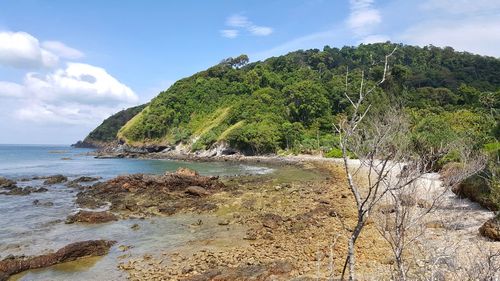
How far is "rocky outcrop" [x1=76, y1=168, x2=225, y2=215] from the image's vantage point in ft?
75.9

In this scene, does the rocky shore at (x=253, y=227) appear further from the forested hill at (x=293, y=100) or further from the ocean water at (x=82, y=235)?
the forested hill at (x=293, y=100)

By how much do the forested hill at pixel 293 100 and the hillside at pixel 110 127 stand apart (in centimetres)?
6205

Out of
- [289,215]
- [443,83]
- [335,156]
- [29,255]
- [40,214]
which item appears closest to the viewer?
[29,255]

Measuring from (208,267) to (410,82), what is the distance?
97.5 metres

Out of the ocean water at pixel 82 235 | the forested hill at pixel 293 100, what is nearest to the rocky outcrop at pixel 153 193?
the ocean water at pixel 82 235

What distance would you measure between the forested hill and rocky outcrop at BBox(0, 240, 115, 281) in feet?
134

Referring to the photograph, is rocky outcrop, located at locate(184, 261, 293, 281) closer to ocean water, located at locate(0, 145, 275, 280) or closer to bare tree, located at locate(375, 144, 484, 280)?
ocean water, located at locate(0, 145, 275, 280)

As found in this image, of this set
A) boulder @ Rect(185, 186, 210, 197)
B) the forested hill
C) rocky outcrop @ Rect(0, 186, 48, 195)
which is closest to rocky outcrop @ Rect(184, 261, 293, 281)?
boulder @ Rect(185, 186, 210, 197)

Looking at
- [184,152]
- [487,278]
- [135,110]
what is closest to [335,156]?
[184,152]

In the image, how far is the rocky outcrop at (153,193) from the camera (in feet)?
75.9

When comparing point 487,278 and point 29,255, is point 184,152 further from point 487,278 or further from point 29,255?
point 487,278

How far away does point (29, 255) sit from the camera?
14086 mm

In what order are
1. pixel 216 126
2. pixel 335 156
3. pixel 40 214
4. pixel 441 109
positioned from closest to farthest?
1. pixel 40 214
2. pixel 335 156
3. pixel 441 109
4. pixel 216 126

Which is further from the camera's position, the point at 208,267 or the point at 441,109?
the point at 441,109
